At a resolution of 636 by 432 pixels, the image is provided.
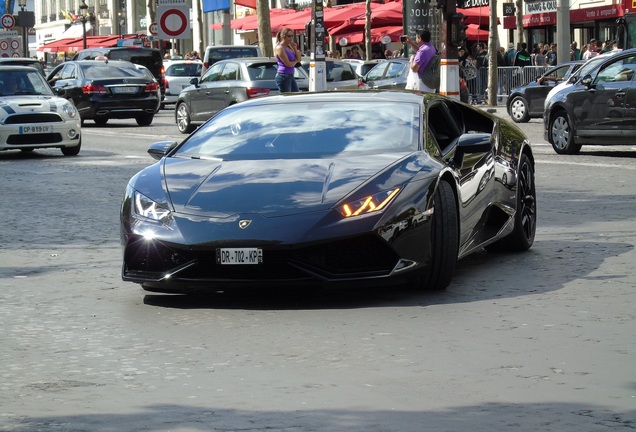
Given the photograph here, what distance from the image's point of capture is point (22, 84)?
76.5 feet

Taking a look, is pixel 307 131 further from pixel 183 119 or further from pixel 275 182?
pixel 183 119

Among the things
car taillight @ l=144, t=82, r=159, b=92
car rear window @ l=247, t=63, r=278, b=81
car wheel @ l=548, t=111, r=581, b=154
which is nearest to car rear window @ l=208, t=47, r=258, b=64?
car taillight @ l=144, t=82, r=159, b=92

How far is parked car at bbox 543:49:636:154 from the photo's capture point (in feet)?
67.3

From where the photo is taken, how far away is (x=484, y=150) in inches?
360

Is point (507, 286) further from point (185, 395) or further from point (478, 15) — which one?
point (478, 15)

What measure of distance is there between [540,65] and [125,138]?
745 inches

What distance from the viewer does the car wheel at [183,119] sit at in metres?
30.2

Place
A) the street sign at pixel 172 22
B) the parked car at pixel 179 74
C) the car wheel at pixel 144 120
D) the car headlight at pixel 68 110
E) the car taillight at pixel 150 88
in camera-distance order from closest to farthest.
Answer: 1. the car headlight at pixel 68 110
2. the car taillight at pixel 150 88
3. the car wheel at pixel 144 120
4. the street sign at pixel 172 22
5. the parked car at pixel 179 74

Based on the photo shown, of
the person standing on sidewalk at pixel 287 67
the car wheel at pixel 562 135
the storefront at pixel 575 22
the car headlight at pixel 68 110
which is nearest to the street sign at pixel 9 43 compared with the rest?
the storefront at pixel 575 22

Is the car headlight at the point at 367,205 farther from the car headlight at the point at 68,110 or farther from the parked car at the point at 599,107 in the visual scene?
the car headlight at the point at 68,110

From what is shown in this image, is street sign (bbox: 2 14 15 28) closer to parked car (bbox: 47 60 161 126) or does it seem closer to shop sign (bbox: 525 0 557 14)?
parked car (bbox: 47 60 161 126)

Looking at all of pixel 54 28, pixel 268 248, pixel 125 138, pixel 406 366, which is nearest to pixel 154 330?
pixel 268 248

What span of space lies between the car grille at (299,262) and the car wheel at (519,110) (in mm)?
25021

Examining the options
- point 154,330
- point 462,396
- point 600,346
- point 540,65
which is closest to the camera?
point 462,396
